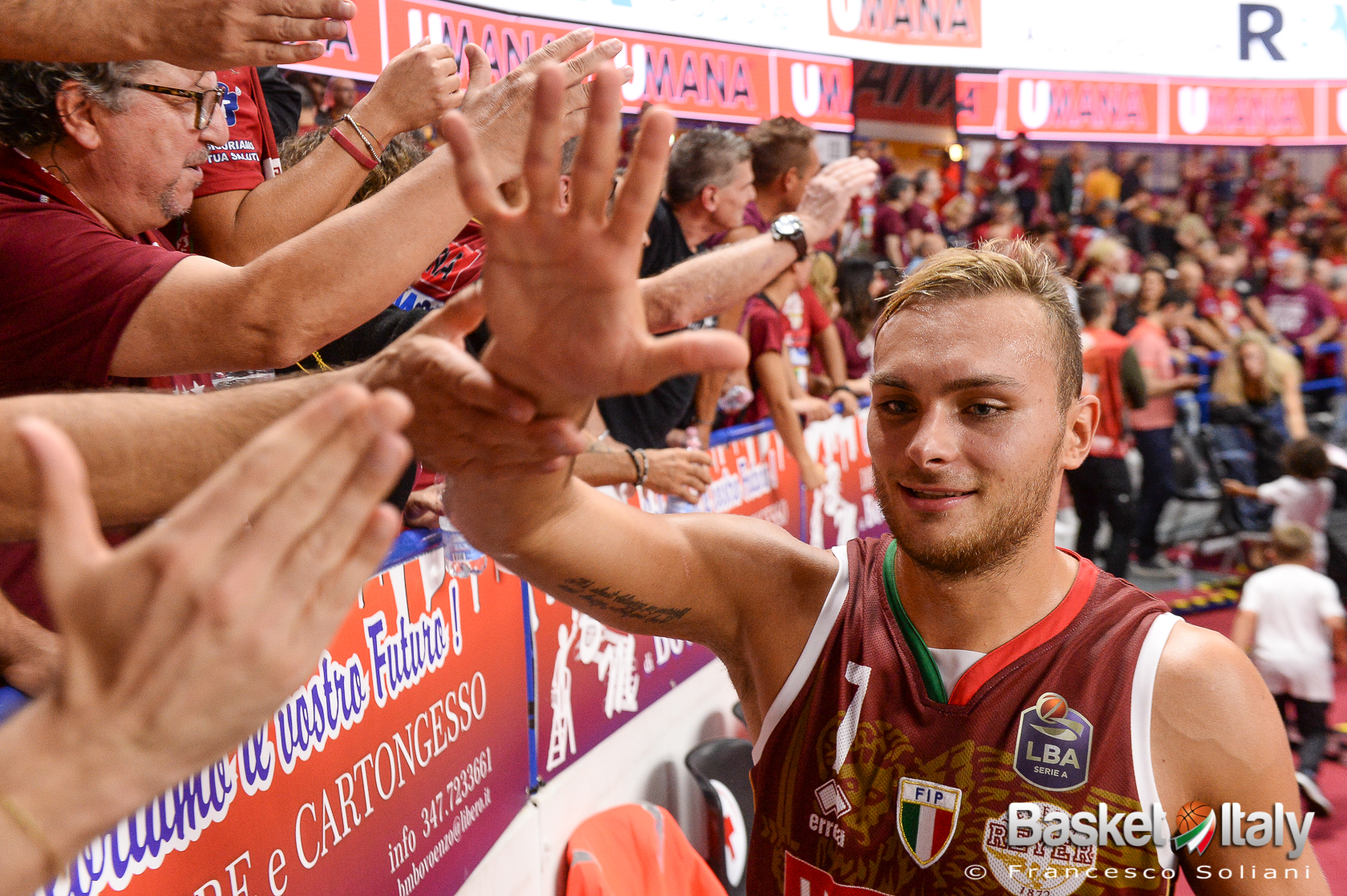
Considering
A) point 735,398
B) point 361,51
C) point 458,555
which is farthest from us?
point 735,398

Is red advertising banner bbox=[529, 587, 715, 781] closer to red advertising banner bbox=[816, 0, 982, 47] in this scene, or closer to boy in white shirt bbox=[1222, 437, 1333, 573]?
boy in white shirt bbox=[1222, 437, 1333, 573]

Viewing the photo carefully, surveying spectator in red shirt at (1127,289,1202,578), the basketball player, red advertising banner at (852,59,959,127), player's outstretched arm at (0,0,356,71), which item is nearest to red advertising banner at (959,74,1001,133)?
spectator in red shirt at (1127,289,1202,578)

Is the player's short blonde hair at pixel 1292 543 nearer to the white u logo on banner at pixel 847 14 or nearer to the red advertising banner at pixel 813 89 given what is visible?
the red advertising banner at pixel 813 89

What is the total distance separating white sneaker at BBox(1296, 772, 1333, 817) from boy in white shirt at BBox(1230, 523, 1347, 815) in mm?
198

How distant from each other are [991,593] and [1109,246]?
10099 millimetres

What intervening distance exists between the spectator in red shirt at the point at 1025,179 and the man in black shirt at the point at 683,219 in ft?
34.9

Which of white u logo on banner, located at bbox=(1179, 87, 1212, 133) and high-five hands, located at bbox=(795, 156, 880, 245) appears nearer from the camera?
high-five hands, located at bbox=(795, 156, 880, 245)

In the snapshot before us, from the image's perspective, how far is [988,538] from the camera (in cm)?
186

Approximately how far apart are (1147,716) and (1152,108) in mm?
11793

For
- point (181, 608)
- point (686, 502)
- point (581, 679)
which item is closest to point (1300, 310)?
point (686, 502)

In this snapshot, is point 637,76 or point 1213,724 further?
point 637,76

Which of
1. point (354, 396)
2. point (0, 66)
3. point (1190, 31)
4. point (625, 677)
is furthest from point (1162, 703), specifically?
point (1190, 31)

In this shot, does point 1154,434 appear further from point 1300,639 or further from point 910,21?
point 910,21

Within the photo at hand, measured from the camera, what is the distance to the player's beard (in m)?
1.84
